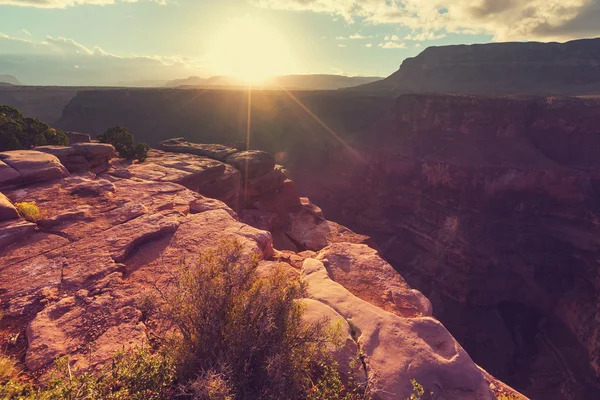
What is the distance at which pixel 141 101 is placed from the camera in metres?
67.7

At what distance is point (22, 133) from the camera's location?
12.6 meters

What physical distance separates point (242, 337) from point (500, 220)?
34506 mm

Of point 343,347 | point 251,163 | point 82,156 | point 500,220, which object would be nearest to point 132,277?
point 343,347

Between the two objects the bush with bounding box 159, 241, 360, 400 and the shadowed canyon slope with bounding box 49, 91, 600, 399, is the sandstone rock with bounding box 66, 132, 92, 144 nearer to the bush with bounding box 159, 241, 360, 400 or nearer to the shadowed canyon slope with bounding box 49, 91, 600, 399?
the bush with bounding box 159, 241, 360, 400

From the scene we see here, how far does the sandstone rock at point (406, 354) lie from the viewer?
4.83m

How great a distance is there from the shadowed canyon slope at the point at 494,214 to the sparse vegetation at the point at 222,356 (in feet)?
83.1

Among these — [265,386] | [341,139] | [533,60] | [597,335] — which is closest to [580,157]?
[597,335]

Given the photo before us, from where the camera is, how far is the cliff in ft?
75.4

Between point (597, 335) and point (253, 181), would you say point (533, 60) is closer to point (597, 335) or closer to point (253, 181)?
point (597, 335)

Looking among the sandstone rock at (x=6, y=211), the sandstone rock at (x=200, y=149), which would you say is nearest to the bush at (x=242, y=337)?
the sandstone rock at (x=6, y=211)

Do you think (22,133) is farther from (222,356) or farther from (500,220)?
(500,220)

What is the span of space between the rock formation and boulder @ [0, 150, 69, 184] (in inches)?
1.4

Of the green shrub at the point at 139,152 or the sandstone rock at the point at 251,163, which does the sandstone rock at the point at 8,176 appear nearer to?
the green shrub at the point at 139,152

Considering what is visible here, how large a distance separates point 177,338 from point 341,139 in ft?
179
